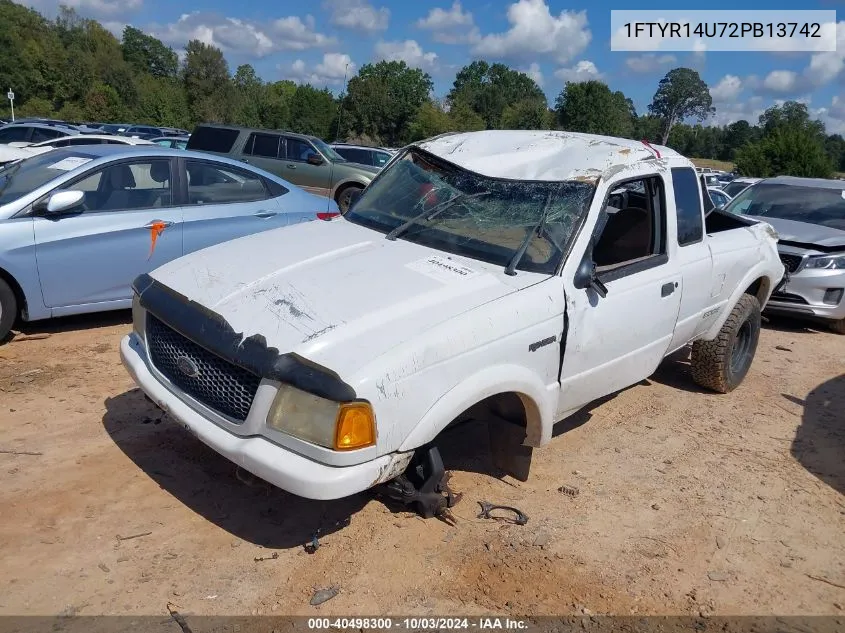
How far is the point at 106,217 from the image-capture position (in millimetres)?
5723

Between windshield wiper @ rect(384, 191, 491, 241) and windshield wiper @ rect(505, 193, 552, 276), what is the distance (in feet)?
1.28

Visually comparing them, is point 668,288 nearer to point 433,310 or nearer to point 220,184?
point 433,310

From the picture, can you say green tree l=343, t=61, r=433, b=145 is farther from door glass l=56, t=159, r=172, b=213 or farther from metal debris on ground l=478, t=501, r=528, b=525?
metal debris on ground l=478, t=501, r=528, b=525

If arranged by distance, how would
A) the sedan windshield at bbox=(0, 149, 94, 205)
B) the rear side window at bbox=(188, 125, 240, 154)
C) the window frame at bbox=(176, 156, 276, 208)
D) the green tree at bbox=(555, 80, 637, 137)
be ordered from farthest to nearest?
the green tree at bbox=(555, 80, 637, 137) → the rear side window at bbox=(188, 125, 240, 154) → the window frame at bbox=(176, 156, 276, 208) → the sedan windshield at bbox=(0, 149, 94, 205)

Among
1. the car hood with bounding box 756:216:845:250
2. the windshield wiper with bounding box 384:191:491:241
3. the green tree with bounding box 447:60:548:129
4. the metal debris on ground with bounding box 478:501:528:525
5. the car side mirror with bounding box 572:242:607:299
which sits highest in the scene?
the green tree with bounding box 447:60:548:129

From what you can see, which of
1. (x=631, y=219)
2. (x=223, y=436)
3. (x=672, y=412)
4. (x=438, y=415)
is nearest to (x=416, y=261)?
(x=438, y=415)

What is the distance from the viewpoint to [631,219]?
4.61 metres

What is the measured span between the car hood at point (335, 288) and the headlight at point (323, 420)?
0.15 m

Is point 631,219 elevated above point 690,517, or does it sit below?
above

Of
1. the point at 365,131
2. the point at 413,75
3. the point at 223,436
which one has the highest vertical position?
the point at 413,75

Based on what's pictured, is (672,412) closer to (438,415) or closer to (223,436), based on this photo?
(438,415)

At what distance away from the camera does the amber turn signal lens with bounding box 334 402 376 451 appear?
2.71m

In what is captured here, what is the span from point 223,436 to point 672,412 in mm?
3632

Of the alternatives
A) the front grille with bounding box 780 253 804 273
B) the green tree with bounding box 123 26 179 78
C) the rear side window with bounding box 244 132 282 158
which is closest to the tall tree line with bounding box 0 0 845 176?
the green tree with bounding box 123 26 179 78
